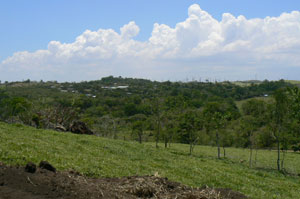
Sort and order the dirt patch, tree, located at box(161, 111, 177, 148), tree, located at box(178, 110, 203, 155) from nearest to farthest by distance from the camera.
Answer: the dirt patch, tree, located at box(178, 110, 203, 155), tree, located at box(161, 111, 177, 148)

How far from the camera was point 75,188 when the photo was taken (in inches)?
316

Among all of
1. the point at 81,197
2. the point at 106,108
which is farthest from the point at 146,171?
the point at 106,108

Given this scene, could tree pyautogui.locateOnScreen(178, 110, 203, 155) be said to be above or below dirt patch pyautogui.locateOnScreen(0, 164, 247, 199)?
below

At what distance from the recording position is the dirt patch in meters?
7.53

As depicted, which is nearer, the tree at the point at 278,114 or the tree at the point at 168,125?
the tree at the point at 278,114

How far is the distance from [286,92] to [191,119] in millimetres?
14846

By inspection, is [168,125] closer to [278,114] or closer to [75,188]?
[278,114]

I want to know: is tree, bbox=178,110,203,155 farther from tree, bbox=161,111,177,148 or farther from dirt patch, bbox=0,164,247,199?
dirt patch, bbox=0,164,247,199

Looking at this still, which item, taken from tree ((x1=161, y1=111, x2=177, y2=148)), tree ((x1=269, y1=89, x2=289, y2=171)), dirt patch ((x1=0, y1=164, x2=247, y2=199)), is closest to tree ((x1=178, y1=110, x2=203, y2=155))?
tree ((x1=161, y1=111, x2=177, y2=148))

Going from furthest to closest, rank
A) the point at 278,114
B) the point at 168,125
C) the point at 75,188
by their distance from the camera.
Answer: the point at 168,125
the point at 278,114
the point at 75,188

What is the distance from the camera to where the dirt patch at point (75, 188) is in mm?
7531

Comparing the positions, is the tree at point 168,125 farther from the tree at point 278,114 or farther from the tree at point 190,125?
the tree at point 278,114

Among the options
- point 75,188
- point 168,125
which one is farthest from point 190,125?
point 75,188

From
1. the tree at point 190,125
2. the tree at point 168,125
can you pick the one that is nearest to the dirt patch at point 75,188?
the tree at point 190,125
